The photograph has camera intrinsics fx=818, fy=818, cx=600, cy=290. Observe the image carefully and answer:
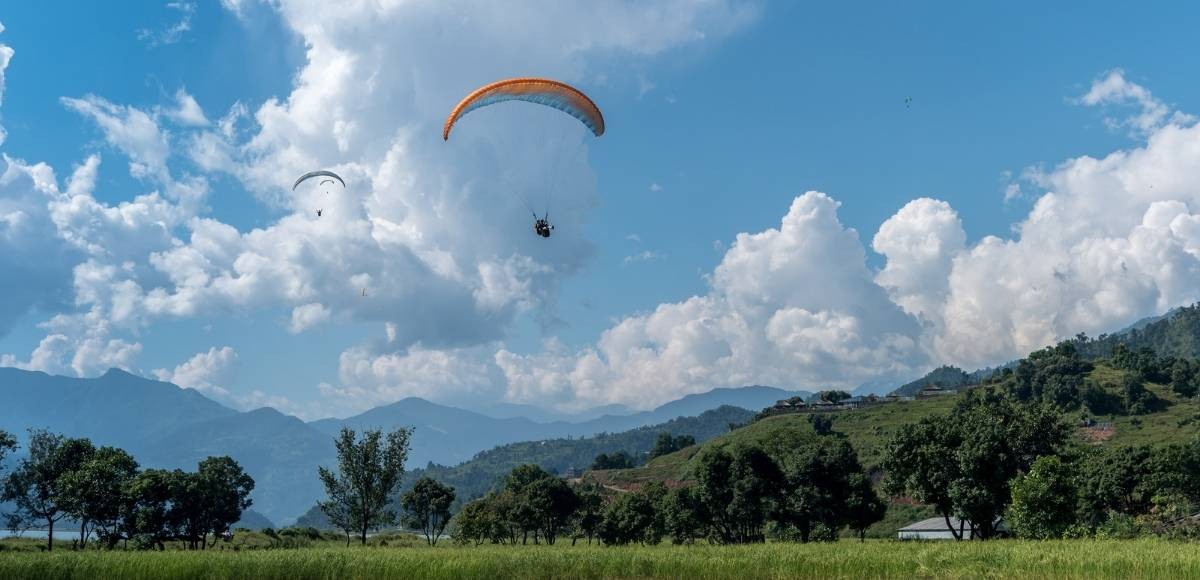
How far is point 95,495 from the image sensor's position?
206 ft

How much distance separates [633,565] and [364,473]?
3665 cm

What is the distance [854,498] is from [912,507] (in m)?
48.3

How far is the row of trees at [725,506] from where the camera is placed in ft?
210

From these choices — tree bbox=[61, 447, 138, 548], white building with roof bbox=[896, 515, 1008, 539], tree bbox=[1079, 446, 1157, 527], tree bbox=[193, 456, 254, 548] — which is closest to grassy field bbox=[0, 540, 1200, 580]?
tree bbox=[61, 447, 138, 548]

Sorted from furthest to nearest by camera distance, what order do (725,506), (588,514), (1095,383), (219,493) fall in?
(1095,383)
(588,514)
(219,493)
(725,506)

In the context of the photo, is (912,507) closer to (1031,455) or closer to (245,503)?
(1031,455)

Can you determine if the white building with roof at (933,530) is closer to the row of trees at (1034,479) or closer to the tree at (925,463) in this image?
the row of trees at (1034,479)

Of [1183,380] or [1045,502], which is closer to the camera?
[1045,502]

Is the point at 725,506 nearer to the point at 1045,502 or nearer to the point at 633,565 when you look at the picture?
the point at 1045,502

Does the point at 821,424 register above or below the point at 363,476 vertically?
above

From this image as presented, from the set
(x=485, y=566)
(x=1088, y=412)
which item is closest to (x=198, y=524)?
(x=485, y=566)

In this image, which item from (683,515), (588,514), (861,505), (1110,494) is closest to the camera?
(861,505)

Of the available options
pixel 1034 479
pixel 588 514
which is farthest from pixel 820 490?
pixel 588 514

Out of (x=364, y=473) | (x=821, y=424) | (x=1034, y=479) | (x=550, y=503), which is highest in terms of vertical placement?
(x=821, y=424)
